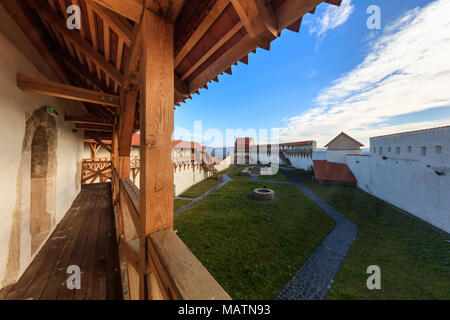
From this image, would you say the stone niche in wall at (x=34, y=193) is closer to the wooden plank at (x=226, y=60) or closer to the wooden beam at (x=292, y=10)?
the wooden plank at (x=226, y=60)

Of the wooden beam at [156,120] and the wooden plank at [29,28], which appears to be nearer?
the wooden beam at [156,120]

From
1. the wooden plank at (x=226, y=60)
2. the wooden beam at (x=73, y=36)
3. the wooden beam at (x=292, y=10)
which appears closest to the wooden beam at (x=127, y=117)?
the wooden beam at (x=73, y=36)

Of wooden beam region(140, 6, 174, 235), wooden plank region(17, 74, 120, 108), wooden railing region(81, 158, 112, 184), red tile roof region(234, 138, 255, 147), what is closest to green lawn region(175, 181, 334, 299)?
wooden beam region(140, 6, 174, 235)

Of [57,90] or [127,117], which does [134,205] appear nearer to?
[127,117]

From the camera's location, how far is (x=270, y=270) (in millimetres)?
5105

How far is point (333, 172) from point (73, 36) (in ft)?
64.6

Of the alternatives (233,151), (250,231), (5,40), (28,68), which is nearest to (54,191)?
(28,68)

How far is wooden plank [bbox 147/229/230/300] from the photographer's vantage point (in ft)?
2.30

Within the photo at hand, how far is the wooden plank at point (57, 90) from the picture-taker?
2352 mm

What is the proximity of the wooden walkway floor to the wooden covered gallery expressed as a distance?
0.02 meters

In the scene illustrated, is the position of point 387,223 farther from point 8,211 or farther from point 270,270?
point 8,211

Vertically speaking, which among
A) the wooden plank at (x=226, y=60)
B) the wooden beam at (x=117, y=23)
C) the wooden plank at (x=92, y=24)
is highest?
the wooden plank at (x=92, y=24)

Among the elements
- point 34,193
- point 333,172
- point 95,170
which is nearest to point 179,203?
point 95,170

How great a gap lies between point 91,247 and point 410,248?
10986 millimetres
